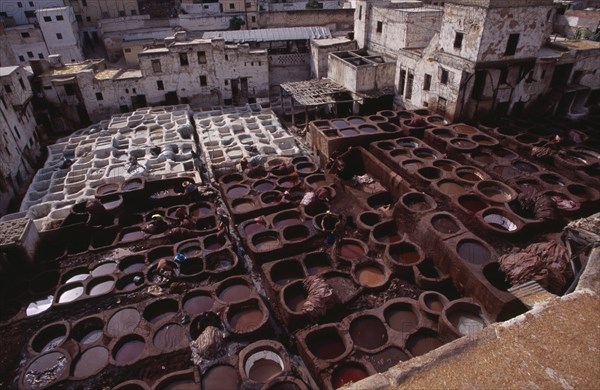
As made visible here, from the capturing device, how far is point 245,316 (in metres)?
14.2

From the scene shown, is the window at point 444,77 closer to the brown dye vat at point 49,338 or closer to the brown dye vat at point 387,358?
the brown dye vat at point 387,358

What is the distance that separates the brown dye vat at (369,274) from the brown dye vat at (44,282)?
44.3ft

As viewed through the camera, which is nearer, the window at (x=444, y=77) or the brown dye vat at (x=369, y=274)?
the brown dye vat at (x=369, y=274)

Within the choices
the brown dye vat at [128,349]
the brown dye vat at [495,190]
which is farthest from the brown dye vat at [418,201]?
the brown dye vat at [128,349]

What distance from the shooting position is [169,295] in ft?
50.1

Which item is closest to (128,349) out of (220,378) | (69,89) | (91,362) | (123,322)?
(91,362)

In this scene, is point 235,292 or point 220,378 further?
point 235,292

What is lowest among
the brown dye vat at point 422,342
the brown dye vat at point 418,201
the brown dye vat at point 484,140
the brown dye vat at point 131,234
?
the brown dye vat at point 131,234

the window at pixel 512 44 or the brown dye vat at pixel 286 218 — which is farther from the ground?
the window at pixel 512 44

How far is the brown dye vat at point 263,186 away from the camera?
21.8 meters

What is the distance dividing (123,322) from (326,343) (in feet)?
26.0

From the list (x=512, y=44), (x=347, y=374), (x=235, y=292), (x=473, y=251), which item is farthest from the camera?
(x=512, y=44)

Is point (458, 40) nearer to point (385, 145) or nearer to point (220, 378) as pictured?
point (385, 145)

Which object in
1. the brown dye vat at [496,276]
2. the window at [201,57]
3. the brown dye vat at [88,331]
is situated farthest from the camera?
the window at [201,57]
